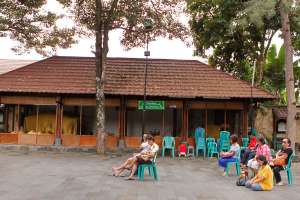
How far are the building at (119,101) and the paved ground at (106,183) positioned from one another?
5416 mm

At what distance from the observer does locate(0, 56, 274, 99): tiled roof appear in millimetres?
23672

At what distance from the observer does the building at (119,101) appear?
78.3ft

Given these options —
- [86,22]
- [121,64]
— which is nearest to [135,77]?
[121,64]

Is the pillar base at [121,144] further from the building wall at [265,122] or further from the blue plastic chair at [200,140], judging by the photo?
the building wall at [265,122]

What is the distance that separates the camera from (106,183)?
1277cm

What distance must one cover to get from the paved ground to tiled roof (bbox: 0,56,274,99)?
18.0ft

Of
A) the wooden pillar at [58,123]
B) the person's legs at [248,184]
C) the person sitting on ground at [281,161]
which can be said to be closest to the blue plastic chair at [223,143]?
the wooden pillar at [58,123]

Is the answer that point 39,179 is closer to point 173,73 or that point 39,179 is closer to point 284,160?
point 284,160

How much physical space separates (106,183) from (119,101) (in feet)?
38.2

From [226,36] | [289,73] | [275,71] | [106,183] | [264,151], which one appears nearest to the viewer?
[106,183]

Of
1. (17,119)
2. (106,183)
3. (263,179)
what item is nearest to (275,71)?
(17,119)

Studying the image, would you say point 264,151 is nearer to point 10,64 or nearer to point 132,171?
point 132,171

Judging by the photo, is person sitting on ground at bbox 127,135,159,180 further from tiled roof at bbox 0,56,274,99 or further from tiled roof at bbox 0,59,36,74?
tiled roof at bbox 0,59,36,74

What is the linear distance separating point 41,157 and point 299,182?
1024 cm
